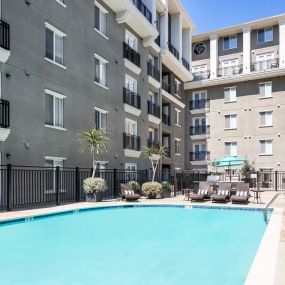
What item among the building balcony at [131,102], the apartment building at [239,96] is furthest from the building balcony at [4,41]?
the apartment building at [239,96]

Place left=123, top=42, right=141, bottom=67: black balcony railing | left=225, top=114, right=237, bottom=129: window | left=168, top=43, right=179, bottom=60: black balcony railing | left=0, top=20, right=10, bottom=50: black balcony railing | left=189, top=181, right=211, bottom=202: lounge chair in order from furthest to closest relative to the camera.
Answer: left=225, top=114, right=237, bottom=129: window
left=168, top=43, right=179, bottom=60: black balcony railing
left=123, top=42, right=141, bottom=67: black balcony railing
left=189, top=181, right=211, bottom=202: lounge chair
left=0, top=20, right=10, bottom=50: black balcony railing

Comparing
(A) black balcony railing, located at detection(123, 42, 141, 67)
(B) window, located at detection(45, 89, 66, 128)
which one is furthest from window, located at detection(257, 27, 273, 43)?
(B) window, located at detection(45, 89, 66, 128)

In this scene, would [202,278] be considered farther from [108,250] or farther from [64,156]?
[64,156]

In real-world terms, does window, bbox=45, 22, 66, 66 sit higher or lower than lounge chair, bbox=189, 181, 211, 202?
higher

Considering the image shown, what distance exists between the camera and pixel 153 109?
2881 centimetres

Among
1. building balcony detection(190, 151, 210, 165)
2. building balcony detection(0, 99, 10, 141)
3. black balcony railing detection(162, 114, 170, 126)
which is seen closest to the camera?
building balcony detection(0, 99, 10, 141)

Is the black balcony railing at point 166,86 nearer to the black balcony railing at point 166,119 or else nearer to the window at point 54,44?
the black balcony railing at point 166,119

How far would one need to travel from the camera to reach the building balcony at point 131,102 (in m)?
24.3

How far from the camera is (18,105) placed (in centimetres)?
1489

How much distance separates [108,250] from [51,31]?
12.6 meters

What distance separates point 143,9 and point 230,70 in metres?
15.0

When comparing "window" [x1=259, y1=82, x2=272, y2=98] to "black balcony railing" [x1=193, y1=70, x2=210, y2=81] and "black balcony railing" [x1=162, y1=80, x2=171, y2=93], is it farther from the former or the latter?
"black balcony railing" [x1=162, y1=80, x2=171, y2=93]

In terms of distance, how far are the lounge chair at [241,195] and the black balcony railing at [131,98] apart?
1026 cm

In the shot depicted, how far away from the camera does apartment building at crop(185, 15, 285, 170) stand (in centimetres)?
3444
